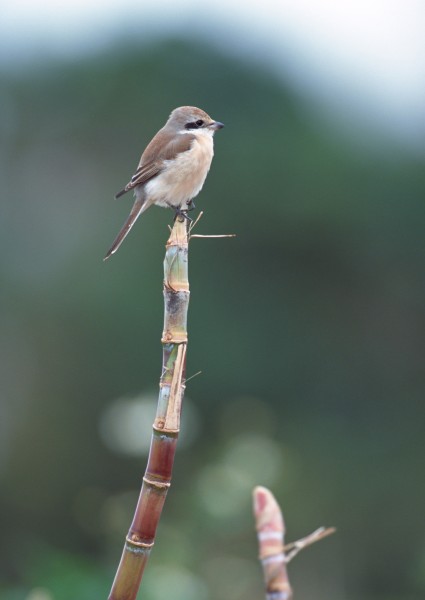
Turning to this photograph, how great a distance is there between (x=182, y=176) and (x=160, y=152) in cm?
13

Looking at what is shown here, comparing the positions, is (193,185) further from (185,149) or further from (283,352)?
(283,352)

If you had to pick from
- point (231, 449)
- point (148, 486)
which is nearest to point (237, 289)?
point (231, 449)

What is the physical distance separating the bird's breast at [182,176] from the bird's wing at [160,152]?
0.02 metres

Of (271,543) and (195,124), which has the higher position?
(195,124)

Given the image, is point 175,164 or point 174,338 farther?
point 175,164

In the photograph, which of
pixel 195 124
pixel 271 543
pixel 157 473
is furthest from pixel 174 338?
pixel 195 124

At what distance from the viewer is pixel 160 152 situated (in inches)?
137

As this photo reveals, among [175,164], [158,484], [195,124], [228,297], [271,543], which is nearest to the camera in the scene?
[271,543]

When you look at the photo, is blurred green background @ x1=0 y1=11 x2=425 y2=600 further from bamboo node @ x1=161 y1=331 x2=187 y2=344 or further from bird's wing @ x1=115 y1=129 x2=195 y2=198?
bamboo node @ x1=161 y1=331 x2=187 y2=344

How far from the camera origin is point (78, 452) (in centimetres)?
733

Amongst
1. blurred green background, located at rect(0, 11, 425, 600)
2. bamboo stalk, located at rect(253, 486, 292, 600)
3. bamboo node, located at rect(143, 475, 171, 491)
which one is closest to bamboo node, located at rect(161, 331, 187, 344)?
bamboo node, located at rect(143, 475, 171, 491)

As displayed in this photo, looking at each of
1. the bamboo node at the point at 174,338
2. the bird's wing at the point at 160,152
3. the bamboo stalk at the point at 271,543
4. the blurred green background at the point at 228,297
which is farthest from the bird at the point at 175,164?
the blurred green background at the point at 228,297

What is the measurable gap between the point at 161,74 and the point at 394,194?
2455mm

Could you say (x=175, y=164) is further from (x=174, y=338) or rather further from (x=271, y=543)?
(x=271, y=543)
